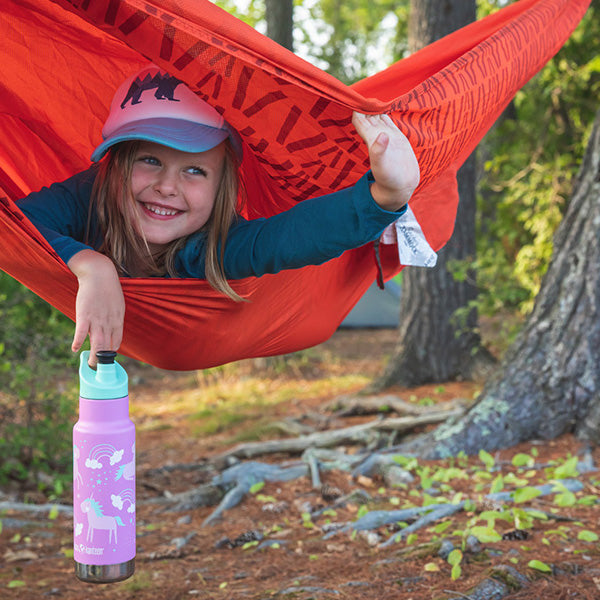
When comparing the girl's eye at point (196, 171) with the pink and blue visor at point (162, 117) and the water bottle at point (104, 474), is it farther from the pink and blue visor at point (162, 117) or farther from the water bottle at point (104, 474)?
the water bottle at point (104, 474)

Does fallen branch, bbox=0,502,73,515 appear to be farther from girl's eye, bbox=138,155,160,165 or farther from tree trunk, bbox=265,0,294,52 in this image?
tree trunk, bbox=265,0,294,52

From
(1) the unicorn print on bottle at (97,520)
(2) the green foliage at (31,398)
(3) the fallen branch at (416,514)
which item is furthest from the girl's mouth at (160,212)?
(2) the green foliage at (31,398)

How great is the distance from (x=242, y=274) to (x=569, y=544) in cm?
130

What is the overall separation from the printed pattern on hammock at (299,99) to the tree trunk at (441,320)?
8.98 ft

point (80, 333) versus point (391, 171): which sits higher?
point (391, 171)

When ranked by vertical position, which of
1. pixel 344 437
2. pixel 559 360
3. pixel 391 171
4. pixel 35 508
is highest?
pixel 391 171

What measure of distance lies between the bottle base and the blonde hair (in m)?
0.60

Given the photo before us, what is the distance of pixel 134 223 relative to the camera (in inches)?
60.7

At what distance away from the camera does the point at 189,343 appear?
173cm

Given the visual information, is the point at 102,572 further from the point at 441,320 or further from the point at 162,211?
the point at 441,320

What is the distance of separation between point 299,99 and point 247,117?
4.9 inches

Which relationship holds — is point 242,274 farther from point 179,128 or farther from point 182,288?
point 179,128

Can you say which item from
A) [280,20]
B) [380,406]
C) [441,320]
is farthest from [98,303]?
[280,20]

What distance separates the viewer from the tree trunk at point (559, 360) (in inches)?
108
